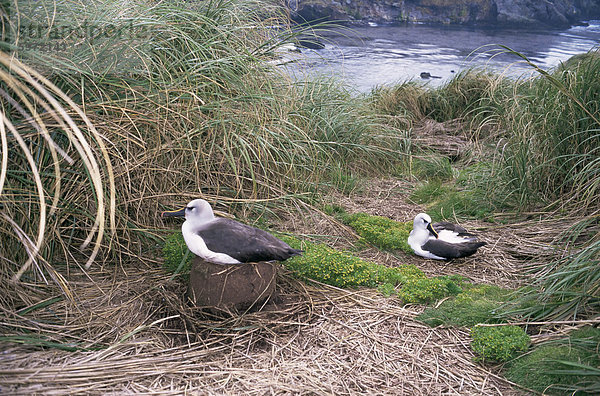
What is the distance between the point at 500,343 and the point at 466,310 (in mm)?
368

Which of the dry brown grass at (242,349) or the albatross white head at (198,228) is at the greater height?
the albatross white head at (198,228)

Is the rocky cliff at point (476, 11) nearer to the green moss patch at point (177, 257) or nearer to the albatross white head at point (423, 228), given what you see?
the albatross white head at point (423, 228)

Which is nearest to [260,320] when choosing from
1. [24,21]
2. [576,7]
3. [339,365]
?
[339,365]

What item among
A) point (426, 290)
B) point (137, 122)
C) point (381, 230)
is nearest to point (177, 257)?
point (137, 122)

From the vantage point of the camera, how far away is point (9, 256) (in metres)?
2.75

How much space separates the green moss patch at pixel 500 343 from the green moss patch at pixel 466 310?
160 millimetres

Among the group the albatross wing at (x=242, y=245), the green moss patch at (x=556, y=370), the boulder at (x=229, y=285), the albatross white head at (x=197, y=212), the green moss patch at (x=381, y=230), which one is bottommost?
the green moss patch at (x=381, y=230)

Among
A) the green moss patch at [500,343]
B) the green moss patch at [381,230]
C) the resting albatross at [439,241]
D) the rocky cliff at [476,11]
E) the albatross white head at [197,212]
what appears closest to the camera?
the green moss patch at [500,343]

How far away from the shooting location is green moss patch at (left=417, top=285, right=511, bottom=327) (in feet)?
9.00

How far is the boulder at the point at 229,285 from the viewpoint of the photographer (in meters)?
2.72

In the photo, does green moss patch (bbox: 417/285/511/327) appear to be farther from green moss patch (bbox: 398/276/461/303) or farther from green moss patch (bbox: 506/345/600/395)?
green moss patch (bbox: 506/345/600/395)

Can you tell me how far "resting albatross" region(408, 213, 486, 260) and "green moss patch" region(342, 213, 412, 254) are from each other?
0.10 m

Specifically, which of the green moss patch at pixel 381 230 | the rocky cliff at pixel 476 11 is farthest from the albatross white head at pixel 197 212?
the rocky cliff at pixel 476 11

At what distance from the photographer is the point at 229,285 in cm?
273
